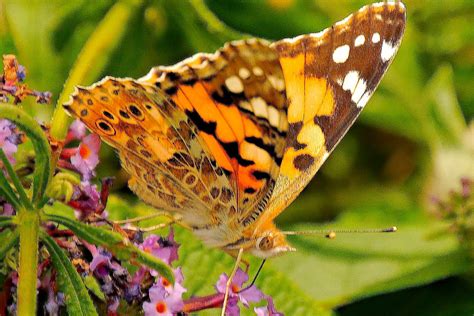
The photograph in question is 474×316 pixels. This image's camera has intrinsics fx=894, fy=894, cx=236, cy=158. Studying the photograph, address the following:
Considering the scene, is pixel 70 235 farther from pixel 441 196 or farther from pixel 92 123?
pixel 441 196

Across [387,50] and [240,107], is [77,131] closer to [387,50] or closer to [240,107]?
[240,107]

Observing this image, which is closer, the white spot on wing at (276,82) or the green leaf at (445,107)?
the white spot on wing at (276,82)

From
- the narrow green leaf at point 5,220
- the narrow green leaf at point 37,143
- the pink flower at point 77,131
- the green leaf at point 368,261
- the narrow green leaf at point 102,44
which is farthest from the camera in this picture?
the green leaf at point 368,261

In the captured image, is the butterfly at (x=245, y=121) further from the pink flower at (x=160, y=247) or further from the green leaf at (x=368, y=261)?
the green leaf at (x=368, y=261)

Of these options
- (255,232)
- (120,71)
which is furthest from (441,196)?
(255,232)

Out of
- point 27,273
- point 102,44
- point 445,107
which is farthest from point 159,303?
point 445,107

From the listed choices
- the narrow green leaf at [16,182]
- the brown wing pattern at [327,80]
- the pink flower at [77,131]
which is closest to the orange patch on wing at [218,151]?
the brown wing pattern at [327,80]
